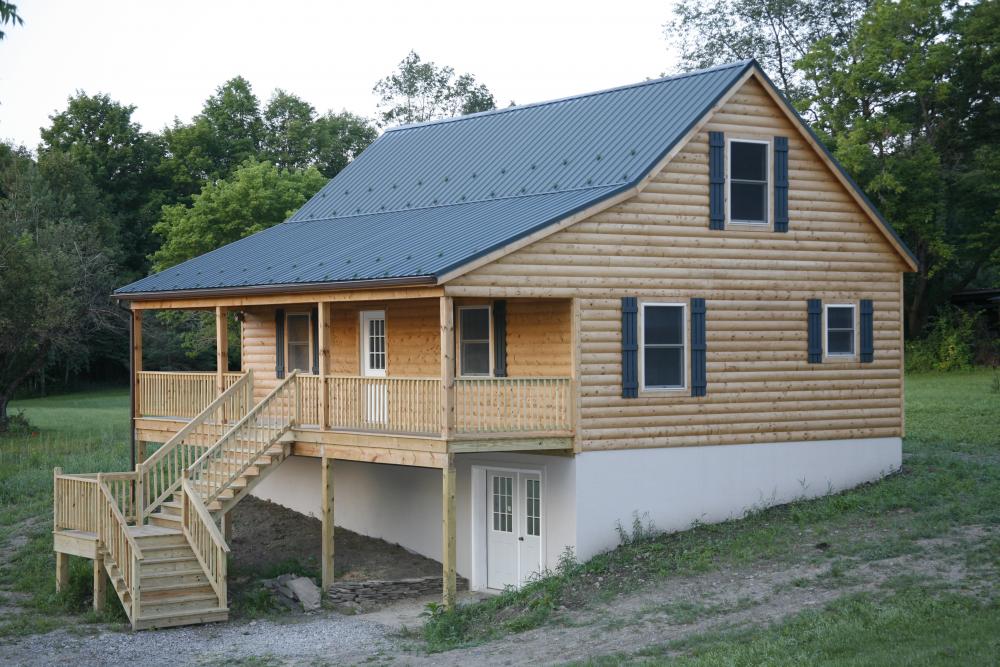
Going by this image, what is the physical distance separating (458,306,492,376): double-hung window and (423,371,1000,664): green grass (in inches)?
166

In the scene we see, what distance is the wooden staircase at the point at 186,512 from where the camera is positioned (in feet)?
70.8

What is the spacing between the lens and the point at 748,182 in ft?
80.7

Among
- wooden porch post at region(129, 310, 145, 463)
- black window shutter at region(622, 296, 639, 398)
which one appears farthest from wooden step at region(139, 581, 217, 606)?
black window shutter at region(622, 296, 639, 398)

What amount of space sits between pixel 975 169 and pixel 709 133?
29.4m

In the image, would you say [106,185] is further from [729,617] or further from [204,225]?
[729,617]

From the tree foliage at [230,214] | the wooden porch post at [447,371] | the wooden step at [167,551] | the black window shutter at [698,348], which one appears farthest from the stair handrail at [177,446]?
the tree foliage at [230,214]

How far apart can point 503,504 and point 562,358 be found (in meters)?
3.08

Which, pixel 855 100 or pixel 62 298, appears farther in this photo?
pixel 855 100

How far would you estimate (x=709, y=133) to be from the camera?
949 inches

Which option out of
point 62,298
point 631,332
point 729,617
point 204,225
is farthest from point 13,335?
point 729,617

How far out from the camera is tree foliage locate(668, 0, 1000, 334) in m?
48.7

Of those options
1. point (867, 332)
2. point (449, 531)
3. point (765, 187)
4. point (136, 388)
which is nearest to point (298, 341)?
point (136, 388)

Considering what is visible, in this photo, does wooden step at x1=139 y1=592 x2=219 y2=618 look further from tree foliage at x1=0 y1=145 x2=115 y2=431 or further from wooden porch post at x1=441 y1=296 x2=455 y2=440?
tree foliage at x1=0 y1=145 x2=115 y2=431

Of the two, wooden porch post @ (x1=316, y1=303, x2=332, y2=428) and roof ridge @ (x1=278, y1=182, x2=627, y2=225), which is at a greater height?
roof ridge @ (x1=278, y1=182, x2=627, y2=225)
